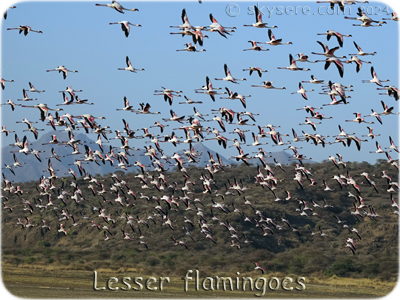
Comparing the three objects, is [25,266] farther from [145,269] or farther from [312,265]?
[312,265]

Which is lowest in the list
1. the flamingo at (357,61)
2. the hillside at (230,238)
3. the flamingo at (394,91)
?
the hillside at (230,238)

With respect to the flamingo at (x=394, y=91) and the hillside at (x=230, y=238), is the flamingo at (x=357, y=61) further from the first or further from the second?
the hillside at (x=230, y=238)

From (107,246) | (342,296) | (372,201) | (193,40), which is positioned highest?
(193,40)

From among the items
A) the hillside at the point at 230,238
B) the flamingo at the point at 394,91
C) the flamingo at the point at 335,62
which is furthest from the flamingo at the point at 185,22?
the hillside at the point at 230,238

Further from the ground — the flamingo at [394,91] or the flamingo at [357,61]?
the flamingo at [357,61]

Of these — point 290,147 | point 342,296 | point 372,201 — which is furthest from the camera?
point 372,201

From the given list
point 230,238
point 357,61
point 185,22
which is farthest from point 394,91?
point 230,238

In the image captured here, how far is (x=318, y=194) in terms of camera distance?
78875 mm

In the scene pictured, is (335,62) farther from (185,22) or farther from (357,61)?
(185,22)

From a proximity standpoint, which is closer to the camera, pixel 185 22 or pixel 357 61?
pixel 185 22

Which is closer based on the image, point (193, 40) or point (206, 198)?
point (193, 40)

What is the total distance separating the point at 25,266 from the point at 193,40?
1244 inches

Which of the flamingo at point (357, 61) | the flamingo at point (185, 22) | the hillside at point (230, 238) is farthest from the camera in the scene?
the hillside at point (230, 238)

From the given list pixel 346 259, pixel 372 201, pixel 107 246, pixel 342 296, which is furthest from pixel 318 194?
pixel 342 296
